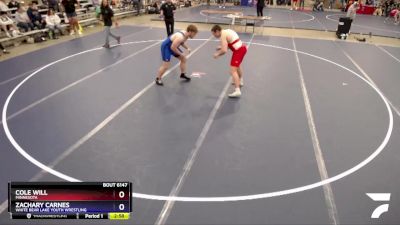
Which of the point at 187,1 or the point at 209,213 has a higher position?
the point at 187,1

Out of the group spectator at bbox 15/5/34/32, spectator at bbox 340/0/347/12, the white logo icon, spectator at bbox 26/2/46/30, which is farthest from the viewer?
spectator at bbox 340/0/347/12

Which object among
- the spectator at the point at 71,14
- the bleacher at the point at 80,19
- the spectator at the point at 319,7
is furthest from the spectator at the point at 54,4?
the spectator at the point at 319,7

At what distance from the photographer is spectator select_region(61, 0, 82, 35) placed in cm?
1399

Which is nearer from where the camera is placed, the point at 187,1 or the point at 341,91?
the point at 341,91

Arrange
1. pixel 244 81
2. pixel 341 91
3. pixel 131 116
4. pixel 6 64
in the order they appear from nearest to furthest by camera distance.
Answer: pixel 131 116
pixel 341 91
pixel 244 81
pixel 6 64

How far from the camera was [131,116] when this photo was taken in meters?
6.60

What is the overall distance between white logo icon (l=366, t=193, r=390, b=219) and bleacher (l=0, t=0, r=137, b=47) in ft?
38.5

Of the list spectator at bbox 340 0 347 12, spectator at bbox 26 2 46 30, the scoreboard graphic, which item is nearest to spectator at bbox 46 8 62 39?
spectator at bbox 26 2 46 30

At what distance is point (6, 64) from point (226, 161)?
26.1 ft

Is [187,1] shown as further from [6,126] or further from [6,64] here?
[6,126]

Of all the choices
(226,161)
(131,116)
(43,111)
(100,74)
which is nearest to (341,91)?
(226,161)

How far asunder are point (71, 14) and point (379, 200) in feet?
45.0

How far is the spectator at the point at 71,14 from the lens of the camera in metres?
14.0

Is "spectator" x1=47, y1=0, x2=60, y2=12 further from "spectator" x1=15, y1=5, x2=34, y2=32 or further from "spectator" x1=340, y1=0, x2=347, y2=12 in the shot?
"spectator" x1=340, y1=0, x2=347, y2=12
